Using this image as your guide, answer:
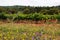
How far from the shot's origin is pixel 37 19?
1620 centimetres

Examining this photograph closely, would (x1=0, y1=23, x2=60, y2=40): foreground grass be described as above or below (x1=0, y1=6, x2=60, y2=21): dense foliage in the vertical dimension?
above

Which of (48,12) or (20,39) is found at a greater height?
(20,39)

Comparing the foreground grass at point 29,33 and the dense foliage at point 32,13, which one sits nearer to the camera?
the foreground grass at point 29,33

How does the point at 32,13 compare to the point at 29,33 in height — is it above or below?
below

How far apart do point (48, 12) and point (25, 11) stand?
194cm

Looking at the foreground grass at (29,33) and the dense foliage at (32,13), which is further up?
the foreground grass at (29,33)

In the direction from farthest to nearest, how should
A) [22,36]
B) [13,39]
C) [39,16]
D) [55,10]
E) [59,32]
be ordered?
[55,10] → [39,16] → [59,32] → [22,36] → [13,39]

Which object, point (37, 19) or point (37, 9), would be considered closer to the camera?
point (37, 19)

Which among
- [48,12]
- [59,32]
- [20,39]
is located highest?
[20,39]

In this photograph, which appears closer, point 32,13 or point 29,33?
point 29,33

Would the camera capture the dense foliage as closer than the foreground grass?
No

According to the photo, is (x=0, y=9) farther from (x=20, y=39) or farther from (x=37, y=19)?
(x=20, y=39)

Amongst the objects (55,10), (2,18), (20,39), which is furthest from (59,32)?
(55,10)

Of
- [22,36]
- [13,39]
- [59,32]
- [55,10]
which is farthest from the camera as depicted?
[55,10]
